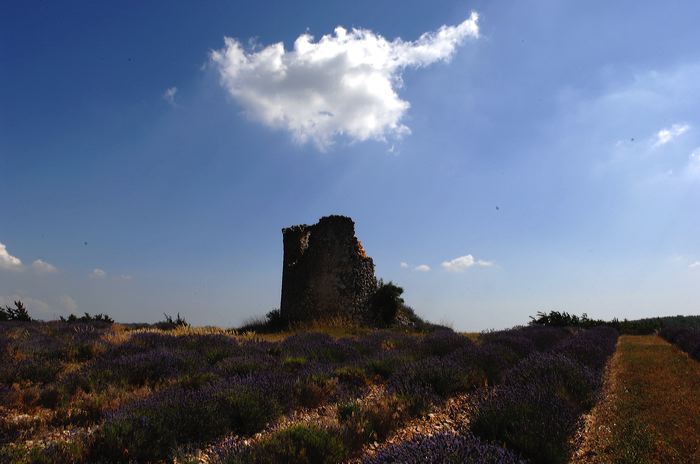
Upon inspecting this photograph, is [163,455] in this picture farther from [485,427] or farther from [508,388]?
[508,388]

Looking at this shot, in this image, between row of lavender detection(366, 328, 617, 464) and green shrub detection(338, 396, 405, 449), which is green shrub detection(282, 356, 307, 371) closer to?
green shrub detection(338, 396, 405, 449)

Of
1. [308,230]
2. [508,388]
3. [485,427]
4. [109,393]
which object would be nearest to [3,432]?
[109,393]

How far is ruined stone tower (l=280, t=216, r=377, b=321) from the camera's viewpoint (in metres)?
16.9

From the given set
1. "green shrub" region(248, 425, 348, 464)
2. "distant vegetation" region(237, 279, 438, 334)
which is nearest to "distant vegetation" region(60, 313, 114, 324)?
"distant vegetation" region(237, 279, 438, 334)

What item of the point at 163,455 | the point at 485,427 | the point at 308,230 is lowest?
the point at 163,455

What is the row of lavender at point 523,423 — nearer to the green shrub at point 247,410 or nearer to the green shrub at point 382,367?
the green shrub at point 382,367

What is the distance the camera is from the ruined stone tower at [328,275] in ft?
55.4

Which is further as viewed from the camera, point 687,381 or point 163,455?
point 687,381

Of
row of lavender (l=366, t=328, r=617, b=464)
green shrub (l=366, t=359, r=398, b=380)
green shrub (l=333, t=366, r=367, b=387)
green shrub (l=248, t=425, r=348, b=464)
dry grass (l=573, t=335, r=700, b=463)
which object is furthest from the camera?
green shrub (l=366, t=359, r=398, b=380)

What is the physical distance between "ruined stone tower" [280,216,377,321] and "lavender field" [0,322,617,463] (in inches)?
300

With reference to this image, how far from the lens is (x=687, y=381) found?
745 centimetres

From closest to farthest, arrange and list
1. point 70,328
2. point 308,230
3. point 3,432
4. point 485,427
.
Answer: point 485,427, point 3,432, point 70,328, point 308,230

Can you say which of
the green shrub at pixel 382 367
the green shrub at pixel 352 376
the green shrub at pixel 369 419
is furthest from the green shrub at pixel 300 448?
the green shrub at pixel 382 367

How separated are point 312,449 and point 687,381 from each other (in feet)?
23.8
